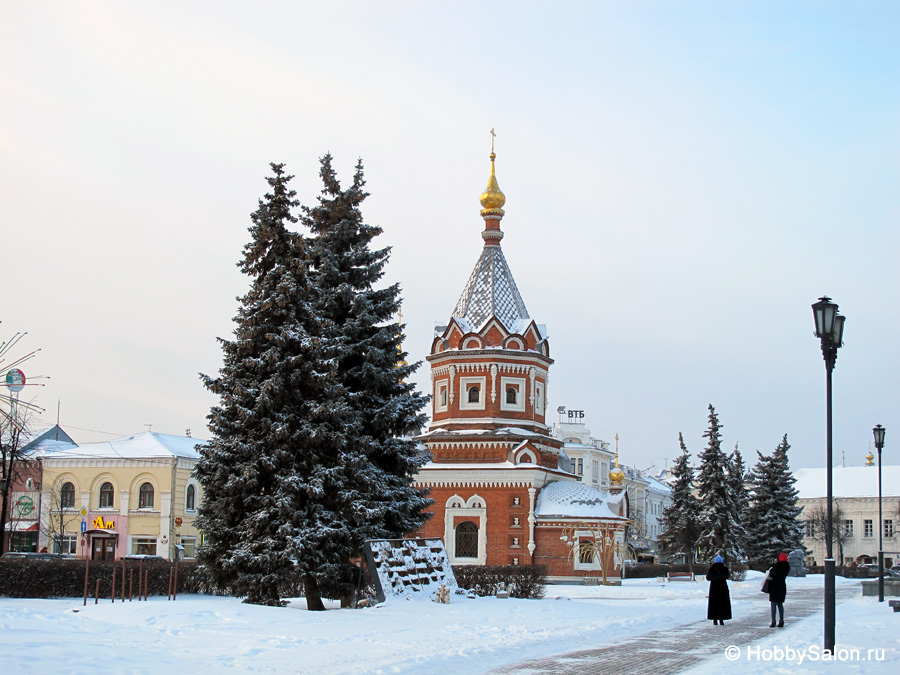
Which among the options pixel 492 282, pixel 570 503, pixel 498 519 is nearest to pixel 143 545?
pixel 498 519

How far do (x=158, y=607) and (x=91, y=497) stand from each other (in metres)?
32.2

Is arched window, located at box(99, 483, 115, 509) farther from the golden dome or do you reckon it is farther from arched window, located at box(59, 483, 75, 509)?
the golden dome

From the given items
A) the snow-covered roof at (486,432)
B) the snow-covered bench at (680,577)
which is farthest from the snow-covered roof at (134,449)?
the snow-covered bench at (680,577)

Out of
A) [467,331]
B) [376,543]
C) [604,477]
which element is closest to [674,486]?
[467,331]

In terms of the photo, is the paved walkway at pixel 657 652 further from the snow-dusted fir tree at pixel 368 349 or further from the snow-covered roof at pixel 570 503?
the snow-covered roof at pixel 570 503

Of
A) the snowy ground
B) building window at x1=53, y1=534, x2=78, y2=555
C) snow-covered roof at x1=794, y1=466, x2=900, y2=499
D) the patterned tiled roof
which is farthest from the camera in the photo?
snow-covered roof at x1=794, y1=466, x2=900, y2=499

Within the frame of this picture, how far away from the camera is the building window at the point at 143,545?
1850 inches

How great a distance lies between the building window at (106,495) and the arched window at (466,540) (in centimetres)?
1725

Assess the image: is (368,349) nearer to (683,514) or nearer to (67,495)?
(67,495)

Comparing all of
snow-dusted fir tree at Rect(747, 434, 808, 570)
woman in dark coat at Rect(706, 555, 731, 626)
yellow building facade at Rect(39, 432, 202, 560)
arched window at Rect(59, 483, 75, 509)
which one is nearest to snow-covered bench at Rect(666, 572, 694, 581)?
snow-dusted fir tree at Rect(747, 434, 808, 570)

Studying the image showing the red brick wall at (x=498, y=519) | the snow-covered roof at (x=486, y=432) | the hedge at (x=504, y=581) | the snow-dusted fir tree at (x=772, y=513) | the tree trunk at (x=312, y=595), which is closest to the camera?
the tree trunk at (x=312, y=595)

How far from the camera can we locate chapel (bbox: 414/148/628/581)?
4347 cm

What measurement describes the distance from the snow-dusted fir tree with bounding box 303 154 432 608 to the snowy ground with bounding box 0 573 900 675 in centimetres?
283

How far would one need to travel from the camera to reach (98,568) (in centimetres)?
2230
